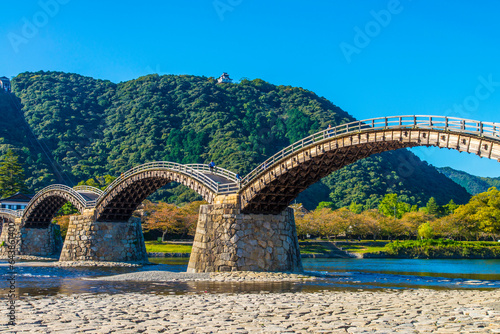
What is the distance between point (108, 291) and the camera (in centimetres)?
2247

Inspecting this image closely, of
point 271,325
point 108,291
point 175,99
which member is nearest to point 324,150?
point 108,291

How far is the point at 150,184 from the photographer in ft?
150

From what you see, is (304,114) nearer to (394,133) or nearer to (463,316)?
(394,133)

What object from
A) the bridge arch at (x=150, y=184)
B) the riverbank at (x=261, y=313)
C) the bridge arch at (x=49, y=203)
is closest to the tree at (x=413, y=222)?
the bridge arch at (x=150, y=184)

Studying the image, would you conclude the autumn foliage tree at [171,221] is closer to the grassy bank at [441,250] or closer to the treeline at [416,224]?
the treeline at [416,224]

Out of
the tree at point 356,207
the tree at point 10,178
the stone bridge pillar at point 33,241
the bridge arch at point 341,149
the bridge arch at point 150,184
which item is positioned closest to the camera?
the bridge arch at point 341,149

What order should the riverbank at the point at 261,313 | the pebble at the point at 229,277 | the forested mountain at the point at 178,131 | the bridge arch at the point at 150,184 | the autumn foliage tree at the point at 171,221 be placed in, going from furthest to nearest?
the forested mountain at the point at 178,131 → the autumn foliage tree at the point at 171,221 → the bridge arch at the point at 150,184 → the pebble at the point at 229,277 → the riverbank at the point at 261,313

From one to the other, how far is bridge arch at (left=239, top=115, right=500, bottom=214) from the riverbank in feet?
22.4

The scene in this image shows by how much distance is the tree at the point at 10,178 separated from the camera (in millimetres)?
99625

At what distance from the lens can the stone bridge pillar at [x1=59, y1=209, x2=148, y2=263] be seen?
153ft

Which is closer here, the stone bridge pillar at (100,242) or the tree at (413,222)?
the stone bridge pillar at (100,242)

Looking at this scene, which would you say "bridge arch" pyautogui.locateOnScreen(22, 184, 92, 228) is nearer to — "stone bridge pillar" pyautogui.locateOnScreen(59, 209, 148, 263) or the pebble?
"stone bridge pillar" pyautogui.locateOnScreen(59, 209, 148, 263)

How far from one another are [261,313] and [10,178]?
101197mm

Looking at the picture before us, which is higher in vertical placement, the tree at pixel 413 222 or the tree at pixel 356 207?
the tree at pixel 356 207
